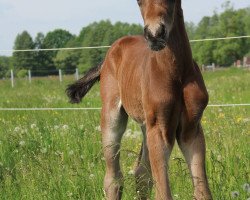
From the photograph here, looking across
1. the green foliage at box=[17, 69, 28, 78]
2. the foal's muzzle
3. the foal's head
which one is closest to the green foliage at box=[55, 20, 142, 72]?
the green foliage at box=[17, 69, 28, 78]

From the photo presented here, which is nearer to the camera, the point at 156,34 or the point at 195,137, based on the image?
the point at 156,34

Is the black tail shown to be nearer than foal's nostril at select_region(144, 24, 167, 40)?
No

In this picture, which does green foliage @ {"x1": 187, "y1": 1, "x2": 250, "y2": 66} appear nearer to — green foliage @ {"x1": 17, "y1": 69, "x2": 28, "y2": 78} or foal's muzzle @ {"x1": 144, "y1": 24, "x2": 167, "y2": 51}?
green foliage @ {"x1": 17, "y1": 69, "x2": 28, "y2": 78}

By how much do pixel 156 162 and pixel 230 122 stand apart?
3310mm

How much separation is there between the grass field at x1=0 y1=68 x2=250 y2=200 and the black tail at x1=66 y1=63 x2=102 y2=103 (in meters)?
0.54

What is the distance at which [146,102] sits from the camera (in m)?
3.94

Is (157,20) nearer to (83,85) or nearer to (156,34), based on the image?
(156,34)

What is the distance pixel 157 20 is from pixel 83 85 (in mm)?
2528

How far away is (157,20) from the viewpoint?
3326 millimetres

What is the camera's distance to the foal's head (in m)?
3.27

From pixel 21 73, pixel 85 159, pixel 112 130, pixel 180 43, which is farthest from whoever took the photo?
pixel 21 73

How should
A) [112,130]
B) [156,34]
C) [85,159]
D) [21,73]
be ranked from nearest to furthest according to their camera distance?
[156,34]
[112,130]
[85,159]
[21,73]

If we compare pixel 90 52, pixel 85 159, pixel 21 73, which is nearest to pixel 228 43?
pixel 21 73

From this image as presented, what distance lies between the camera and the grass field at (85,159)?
457 centimetres
